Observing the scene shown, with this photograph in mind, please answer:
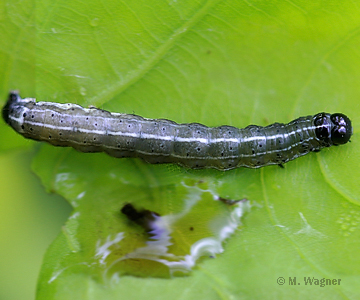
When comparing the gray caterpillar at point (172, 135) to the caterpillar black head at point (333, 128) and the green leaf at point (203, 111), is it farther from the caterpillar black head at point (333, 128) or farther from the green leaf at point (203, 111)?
the green leaf at point (203, 111)

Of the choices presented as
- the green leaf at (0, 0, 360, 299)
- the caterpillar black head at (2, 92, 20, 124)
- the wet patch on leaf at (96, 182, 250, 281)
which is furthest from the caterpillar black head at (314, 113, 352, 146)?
the caterpillar black head at (2, 92, 20, 124)

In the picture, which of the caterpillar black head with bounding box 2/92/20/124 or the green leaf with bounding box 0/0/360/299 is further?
the caterpillar black head with bounding box 2/92/20/124

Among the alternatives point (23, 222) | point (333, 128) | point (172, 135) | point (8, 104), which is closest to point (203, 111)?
point (172, 135)

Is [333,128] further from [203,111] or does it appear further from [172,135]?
[172,135]

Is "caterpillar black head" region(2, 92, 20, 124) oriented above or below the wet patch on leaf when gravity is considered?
above

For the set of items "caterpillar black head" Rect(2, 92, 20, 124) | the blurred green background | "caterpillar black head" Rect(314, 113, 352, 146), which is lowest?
the blurred green background

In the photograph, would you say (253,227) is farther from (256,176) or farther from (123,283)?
(123,283)

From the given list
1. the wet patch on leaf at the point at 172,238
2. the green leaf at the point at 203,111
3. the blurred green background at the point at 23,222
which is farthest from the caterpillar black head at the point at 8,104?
the wet patch on leaf at the point at 172,238

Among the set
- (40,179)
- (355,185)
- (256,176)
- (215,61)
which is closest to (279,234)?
(256,176)

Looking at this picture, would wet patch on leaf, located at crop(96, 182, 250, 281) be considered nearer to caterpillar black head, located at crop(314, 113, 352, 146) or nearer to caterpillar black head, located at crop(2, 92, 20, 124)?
caterpillar black head, located at crop(314, 113, 352, 146)
